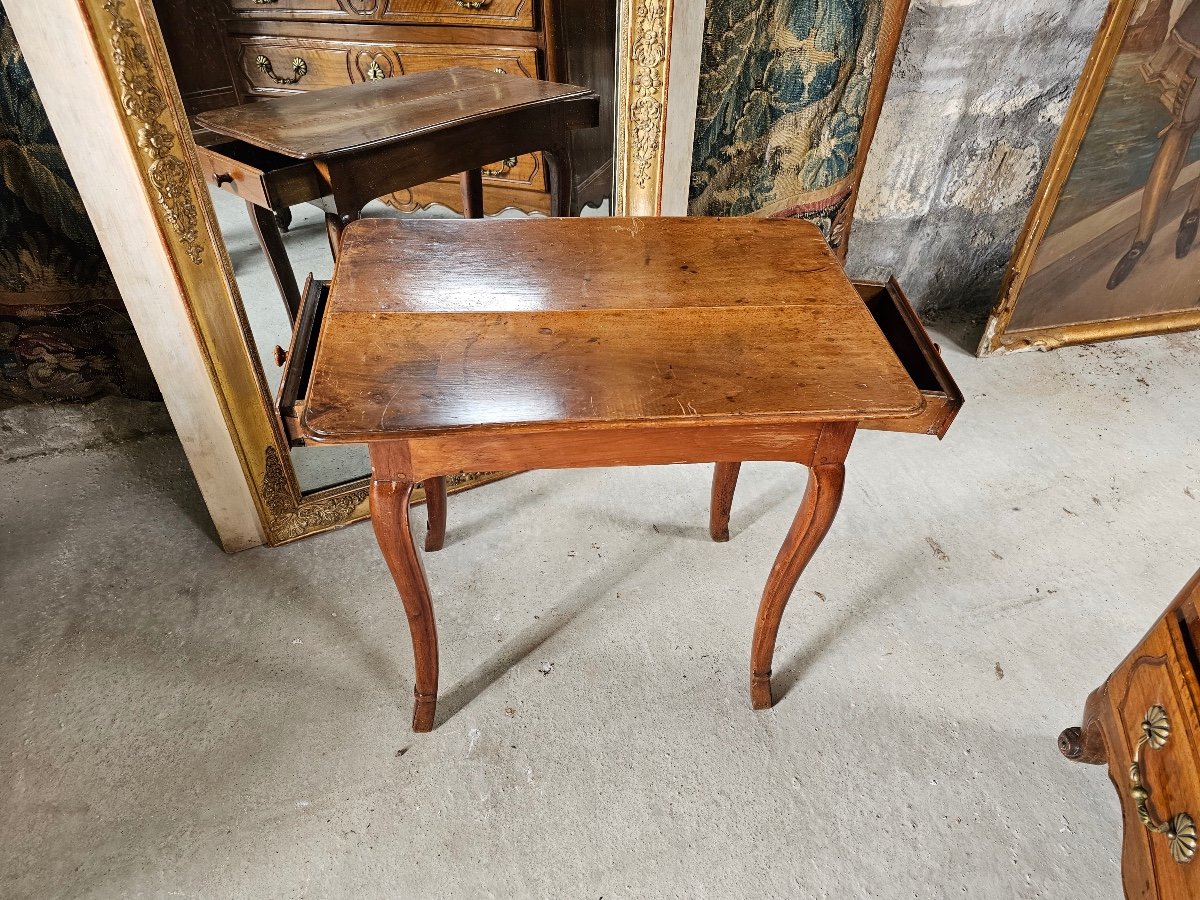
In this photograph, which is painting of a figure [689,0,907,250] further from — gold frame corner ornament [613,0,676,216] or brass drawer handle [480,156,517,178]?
brass drawer handle [480,156,517,178]

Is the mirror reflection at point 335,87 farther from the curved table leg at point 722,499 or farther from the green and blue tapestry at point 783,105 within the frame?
the curved table leg at point 722,499

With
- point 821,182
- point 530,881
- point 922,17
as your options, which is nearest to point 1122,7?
point 922,17

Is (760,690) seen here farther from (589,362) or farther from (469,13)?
(469,13)

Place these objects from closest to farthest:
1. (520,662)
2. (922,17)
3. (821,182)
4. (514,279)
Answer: (514,279)
(520,662)
(922,17)
(821,182)

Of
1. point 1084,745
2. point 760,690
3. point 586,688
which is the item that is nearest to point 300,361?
point 586,688

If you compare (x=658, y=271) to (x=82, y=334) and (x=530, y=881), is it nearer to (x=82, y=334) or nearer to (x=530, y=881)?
(x=530, y=881)

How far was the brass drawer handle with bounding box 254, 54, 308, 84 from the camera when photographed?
156 centimetres

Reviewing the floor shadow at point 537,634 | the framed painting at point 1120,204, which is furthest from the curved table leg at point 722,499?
the framed painting at point 1120,204

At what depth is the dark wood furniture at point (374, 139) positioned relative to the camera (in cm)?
147

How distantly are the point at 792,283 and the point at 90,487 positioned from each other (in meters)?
1.97

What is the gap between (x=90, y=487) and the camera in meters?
2.05

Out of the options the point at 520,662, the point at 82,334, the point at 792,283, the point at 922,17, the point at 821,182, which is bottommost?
the point at 520,662

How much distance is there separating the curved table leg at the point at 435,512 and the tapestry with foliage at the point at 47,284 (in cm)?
96

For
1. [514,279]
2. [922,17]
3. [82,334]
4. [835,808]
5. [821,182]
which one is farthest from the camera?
[821,182]
